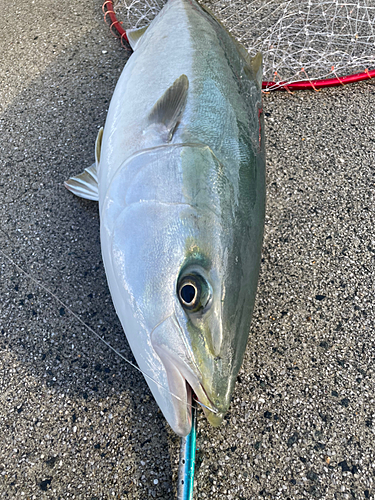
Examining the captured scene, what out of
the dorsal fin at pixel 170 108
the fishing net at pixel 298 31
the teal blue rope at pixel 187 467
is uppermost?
the dorsal fin at pixel 170 108

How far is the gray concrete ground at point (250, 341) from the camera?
5.37ft

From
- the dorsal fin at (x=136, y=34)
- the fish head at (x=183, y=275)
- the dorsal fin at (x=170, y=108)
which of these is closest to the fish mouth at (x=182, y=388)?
the fish head at (x=183, y=275)

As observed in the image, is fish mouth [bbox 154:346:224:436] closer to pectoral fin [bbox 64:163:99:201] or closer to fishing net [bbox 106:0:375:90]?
pectoral fin [bbox 64:163:99:201]

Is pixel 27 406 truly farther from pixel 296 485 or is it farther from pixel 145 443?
pixel 296 485

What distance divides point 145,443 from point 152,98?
1625 millimetres

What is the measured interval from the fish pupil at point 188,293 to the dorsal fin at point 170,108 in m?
0.69

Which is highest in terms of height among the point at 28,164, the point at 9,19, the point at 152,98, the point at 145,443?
the point at 9,19

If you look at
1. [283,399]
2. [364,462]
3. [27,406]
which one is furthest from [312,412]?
[27,406]

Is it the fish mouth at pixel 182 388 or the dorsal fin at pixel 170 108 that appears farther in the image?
the dorsal fin at pixel 170 108

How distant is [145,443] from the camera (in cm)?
168

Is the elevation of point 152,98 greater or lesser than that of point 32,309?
greater

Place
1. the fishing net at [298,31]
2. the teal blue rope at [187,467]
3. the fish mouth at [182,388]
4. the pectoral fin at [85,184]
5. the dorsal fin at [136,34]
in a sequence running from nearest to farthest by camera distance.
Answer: the fish mouth at [182,388], the teal blue rope at [187,467], the pectoral fin at [85,184], the dorsal fin at [136,34], the fishing net at [298,31]

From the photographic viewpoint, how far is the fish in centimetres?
134

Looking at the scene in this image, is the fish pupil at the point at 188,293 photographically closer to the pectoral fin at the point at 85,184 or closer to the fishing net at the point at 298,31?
the pectoral fin at the point at 85,184
